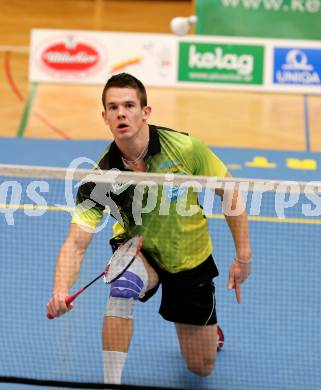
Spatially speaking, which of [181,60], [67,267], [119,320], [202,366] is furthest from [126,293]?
[181,60]

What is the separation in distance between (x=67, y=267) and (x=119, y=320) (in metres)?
0.41

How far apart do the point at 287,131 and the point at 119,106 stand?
20.0 ft

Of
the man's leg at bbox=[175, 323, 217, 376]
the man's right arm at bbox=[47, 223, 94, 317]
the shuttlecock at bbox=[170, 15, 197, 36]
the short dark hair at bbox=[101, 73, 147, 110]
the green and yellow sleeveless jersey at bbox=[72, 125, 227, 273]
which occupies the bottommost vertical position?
the man's leg at bbox=[175, 323, 217, 376]

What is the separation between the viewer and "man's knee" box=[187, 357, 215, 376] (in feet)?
18.8

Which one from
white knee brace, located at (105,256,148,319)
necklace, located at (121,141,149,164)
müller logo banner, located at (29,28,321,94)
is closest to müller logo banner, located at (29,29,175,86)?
müller logo banner, located at (29,28,321,94)

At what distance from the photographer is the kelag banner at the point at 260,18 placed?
41.1ft

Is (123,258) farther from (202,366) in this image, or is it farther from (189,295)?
(202,366)

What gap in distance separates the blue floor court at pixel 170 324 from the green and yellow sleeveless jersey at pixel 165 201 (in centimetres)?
96

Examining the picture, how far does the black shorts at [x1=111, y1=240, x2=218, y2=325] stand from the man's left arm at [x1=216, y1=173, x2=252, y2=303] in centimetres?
27

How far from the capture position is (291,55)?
12.0m

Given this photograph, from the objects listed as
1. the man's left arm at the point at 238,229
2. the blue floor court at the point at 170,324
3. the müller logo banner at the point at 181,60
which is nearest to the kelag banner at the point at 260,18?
the müller logo banner at the point at 181,60

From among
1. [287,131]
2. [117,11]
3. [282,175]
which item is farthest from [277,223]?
[117,11]

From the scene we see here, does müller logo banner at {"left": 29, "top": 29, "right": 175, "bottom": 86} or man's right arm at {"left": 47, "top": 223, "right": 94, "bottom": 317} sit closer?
man's right arm at {"left": 47, "top": 223, "right": 94, "bottom": 317}

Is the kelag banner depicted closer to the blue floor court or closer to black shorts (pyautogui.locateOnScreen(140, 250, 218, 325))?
the blue floor court
